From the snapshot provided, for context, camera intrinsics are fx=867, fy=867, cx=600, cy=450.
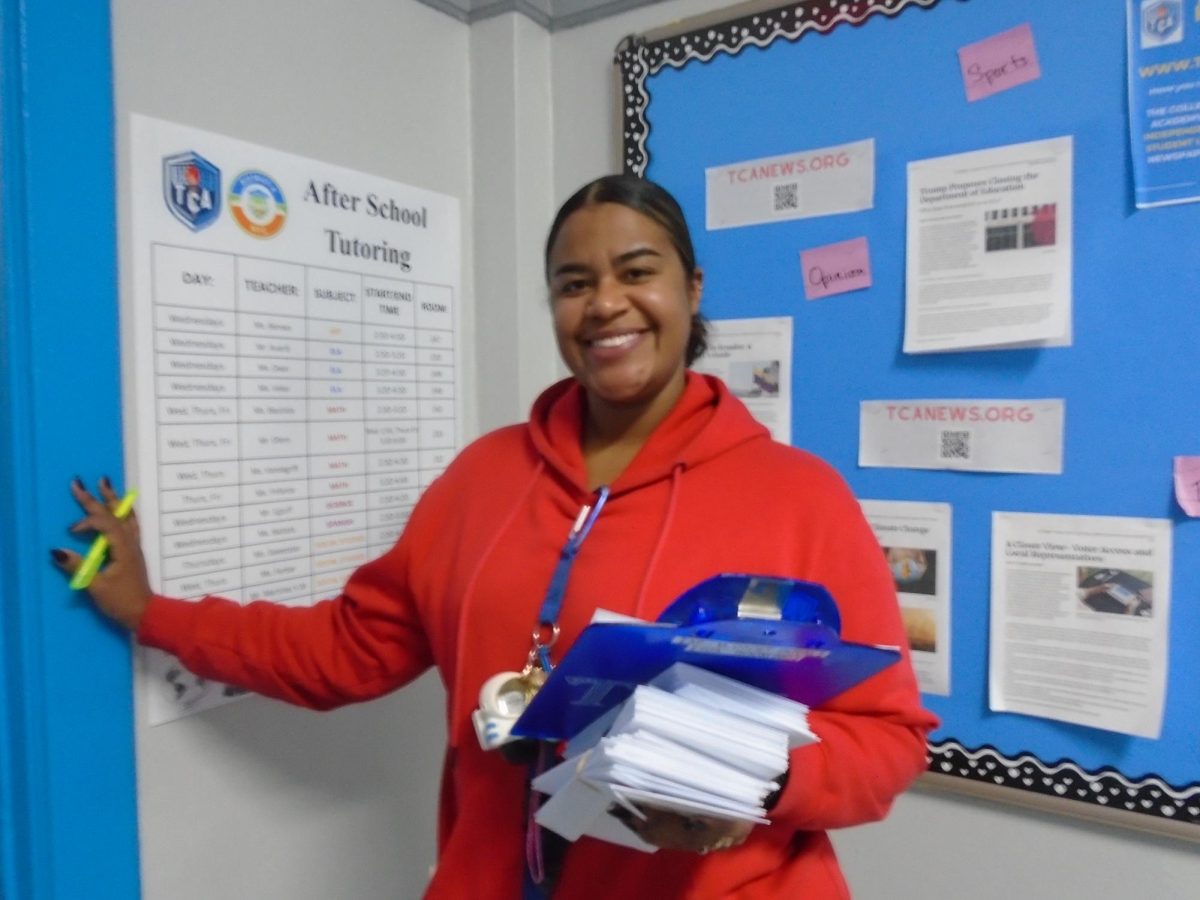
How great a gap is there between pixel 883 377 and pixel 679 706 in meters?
0.70

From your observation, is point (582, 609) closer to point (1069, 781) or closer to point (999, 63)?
point (1069, 781)

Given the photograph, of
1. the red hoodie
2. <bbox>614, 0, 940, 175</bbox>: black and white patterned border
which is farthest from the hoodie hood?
<bbox>614, 0, 940, 175</bbox>: black and white patterned border

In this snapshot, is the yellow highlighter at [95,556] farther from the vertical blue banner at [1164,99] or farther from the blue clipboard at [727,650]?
the vertical blue banner at [1164,99]

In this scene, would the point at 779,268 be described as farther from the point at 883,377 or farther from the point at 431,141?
the point at 431,141

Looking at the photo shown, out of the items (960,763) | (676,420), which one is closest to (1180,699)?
(960,763)

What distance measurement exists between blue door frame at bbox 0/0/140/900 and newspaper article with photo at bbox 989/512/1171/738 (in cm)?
101

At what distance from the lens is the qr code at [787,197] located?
1171 mm

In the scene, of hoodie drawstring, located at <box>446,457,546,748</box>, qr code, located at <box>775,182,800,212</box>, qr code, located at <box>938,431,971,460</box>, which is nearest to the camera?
hoodie drawstring, located at <box>446,457,546,748</box>

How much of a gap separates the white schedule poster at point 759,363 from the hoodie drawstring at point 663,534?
0.39m

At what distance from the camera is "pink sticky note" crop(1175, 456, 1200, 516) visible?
3.10 feet

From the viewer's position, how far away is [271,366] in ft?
3.43

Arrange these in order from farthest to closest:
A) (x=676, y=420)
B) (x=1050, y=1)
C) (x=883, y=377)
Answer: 1. (x=883, y=377)
2. (x=1050, y=1)
3. (x=676, y=420)

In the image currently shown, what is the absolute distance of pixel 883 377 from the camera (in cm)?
112

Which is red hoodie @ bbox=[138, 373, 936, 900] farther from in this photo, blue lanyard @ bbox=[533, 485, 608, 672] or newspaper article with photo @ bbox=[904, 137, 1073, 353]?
newspaper article with photo @ bbox=[904, 137, 1073, 353]
